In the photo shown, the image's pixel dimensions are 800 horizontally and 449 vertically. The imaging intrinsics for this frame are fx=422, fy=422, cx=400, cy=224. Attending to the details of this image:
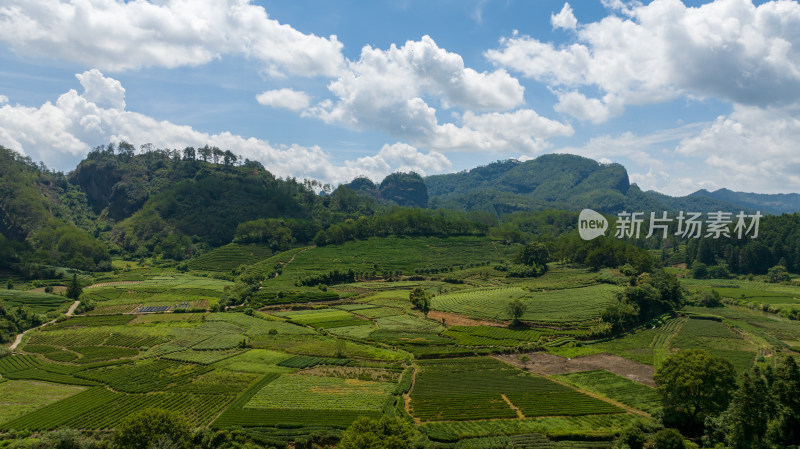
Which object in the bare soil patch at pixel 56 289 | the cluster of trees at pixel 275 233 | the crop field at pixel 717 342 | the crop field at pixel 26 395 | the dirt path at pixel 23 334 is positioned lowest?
the dirt path at pixel 23 334

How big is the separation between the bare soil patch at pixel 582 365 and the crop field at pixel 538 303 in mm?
16805

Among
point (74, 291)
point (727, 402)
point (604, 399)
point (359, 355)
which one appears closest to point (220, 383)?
point (359, 355)

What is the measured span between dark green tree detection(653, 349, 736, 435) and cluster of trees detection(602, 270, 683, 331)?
33527mm

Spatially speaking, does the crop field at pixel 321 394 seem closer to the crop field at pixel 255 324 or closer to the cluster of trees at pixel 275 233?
the crop field at pixel 255 324

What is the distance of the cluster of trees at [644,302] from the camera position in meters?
75.4

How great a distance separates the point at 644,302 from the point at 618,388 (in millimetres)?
40581

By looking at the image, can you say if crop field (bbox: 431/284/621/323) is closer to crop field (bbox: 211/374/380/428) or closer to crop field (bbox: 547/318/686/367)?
crop field (bbox: 547/318/686/367)

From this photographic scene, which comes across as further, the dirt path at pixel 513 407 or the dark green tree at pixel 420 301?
the dark green tree at pixel 420 301

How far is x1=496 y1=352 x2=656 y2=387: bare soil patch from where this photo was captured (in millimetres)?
54406

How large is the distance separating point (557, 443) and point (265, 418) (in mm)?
27682

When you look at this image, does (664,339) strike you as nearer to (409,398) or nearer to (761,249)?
(409,398)

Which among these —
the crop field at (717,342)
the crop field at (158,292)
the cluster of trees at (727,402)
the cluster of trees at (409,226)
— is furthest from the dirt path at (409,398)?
the cluster of trees at (409,226)

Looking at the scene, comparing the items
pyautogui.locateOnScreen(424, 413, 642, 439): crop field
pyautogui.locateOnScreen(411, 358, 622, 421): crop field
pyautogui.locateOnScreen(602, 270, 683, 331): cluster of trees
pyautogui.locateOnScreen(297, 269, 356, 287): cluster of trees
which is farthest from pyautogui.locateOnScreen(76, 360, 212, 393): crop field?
pyautogui.locateOnScreen(602, 270, 683, 331): cluster of trees

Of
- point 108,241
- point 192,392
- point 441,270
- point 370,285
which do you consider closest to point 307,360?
point 192,392
